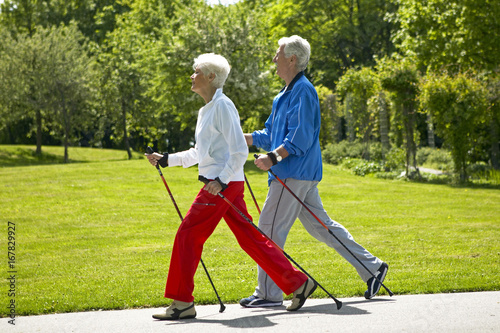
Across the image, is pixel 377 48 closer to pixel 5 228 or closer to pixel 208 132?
pixel 5 228

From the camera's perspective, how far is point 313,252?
8219 mm

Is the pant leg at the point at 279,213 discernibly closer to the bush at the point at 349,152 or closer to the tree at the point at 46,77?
the bush at the point at 349,152

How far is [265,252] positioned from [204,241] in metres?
0.50

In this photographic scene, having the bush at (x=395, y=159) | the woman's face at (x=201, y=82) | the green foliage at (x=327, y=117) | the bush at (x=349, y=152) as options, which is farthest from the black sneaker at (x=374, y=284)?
the green foliage at (x=327, y=117)

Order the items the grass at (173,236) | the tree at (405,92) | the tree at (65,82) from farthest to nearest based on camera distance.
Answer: the tree at (65,82), the tree at (405,92), the grass at (173,236)

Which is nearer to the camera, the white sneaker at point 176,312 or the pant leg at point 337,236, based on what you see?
the white sneaker at point 176,312

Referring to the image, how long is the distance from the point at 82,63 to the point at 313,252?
2744cm

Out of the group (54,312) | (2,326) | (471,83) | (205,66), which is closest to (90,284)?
(54,312)

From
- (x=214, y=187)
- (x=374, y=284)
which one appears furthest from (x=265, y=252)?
(x=374, y=284)

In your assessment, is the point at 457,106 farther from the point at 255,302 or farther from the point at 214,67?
the point at 214,67

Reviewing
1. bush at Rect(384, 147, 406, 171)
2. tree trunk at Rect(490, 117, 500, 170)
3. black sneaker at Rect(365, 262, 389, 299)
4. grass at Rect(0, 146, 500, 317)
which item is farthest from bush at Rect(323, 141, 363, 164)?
black sneaker at Rect(365, 262, 389, 299)

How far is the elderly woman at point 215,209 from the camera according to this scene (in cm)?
478

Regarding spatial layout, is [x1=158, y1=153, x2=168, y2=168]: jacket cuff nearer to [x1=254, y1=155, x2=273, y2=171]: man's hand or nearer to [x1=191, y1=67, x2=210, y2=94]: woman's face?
[x1=191, y1=67, x2=210, y2=94]: woman's face

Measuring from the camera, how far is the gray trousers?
206 inches
